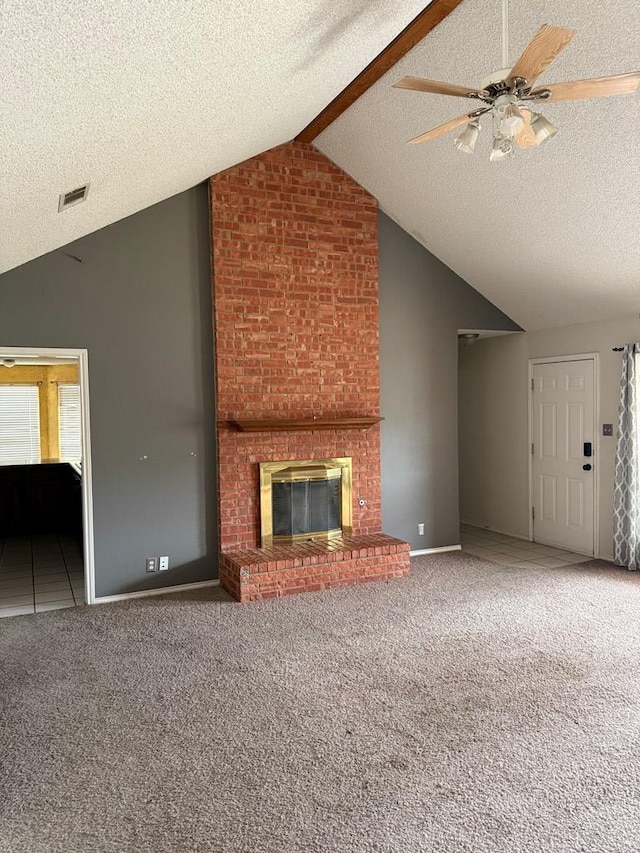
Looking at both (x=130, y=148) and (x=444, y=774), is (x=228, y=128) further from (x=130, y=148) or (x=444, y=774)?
(x=444, y=774)

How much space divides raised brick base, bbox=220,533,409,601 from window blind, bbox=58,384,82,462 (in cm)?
554

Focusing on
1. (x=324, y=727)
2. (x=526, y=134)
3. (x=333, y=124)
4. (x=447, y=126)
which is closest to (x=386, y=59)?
(x=333, y=124)

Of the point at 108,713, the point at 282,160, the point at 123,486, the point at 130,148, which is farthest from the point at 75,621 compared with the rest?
the point at 282,160

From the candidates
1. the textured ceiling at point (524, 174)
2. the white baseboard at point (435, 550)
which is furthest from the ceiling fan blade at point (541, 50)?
the white baseboard at point (435, 550)

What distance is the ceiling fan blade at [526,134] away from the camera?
2506 mm

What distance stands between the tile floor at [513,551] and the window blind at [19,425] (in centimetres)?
666

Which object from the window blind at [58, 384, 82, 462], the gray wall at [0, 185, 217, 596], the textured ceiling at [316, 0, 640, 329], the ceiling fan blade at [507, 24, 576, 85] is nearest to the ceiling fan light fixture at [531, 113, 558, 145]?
the ceiling fan blade at [507, 24, 576, 85]

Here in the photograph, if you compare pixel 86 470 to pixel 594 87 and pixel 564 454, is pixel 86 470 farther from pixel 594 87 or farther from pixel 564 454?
pixel 564 454

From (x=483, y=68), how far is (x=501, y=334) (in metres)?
3.44

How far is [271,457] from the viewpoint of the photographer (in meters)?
5.20

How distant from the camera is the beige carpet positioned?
2.15m

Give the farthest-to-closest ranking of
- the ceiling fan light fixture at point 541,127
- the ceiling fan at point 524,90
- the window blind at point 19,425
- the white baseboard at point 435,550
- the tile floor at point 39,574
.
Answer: the window blind at point 19,425 → the white baseboard at point 435,550 → the tile floor at point 39,574 → the ceiling fan light fixture at point 541,127 → the ceiling fan at point 524,90

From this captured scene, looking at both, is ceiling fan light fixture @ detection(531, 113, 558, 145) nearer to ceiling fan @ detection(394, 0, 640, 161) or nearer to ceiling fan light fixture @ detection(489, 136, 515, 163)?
ceiling fan @ detection(394, 0, 640, 161)

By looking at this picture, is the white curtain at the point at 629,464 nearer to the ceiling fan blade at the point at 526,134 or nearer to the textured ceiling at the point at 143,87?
the ceiling fan blade at the point at 526,134
